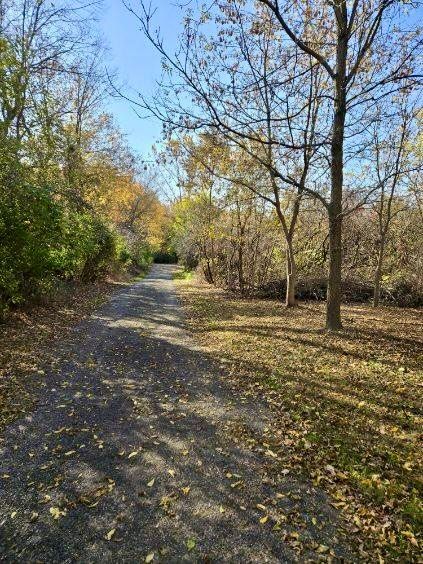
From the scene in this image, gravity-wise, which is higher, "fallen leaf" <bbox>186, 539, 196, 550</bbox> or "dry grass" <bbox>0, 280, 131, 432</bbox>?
"dry grass" <bbox>0, 280, 131, 432</bbox>

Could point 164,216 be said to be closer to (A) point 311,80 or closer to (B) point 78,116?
(B) point 78,116

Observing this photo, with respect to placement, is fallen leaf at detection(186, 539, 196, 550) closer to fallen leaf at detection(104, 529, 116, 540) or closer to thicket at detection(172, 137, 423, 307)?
fallen leaf at detection(104, 529, 116, 540)

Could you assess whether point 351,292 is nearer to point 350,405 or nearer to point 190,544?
point 350,405

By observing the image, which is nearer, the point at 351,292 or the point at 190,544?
the point at 190,544

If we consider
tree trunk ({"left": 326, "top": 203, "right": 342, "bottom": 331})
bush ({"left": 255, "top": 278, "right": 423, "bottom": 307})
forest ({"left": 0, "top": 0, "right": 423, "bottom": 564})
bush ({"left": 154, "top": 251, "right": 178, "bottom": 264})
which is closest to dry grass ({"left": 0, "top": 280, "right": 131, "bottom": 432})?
forest ({"left": 0, "top": 0, "right": 423, "bottom": 564})

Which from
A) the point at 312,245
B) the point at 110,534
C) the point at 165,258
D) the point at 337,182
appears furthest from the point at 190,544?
the point at 165,258

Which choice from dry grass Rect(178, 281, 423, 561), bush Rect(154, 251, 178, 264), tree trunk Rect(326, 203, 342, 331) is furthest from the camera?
bush Rect(154, 251, 178, 264)

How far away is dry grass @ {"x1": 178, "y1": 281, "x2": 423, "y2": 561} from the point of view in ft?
10.7

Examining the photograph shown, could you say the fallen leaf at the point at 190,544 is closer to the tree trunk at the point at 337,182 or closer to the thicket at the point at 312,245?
the tree trunk at the point at 337,182

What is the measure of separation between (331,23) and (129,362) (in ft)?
32.5

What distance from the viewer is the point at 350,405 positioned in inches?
202

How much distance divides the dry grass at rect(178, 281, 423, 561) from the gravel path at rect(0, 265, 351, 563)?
1.05 ft

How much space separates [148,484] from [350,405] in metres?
2.96

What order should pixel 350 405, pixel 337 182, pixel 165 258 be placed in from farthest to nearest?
pixel 165 258
pixel 337 182
pixel 350 405
